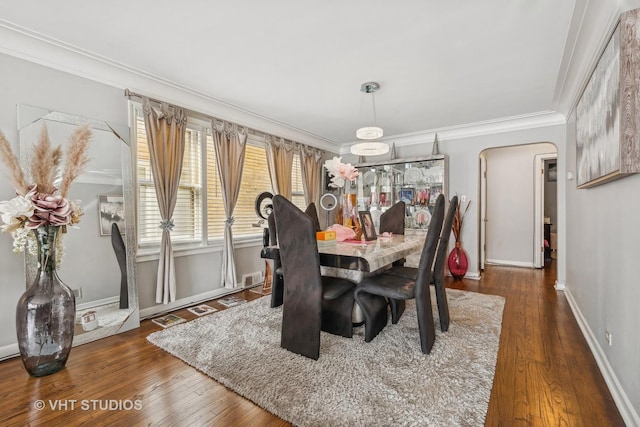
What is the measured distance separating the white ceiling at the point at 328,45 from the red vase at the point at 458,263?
2.18 m

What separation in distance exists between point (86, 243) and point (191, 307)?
1243 mm

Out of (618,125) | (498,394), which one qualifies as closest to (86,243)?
(498,394)

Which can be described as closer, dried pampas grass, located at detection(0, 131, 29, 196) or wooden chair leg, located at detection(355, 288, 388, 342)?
dried pampas grass, located at detection(0, 131, 29, 196)

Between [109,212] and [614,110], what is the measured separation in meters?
3.74

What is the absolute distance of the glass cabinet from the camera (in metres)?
4.73

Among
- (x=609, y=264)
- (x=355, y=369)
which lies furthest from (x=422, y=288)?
(x=609, y=264)

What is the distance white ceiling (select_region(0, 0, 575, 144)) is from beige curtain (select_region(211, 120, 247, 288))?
40 cm

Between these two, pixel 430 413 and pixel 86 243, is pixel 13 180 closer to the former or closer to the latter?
pixel 86 243

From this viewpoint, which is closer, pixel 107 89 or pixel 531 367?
pixel 531 367

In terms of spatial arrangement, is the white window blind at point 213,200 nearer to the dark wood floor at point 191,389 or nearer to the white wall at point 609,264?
the dark wood floor at point 191,389

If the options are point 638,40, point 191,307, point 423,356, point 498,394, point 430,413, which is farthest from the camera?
point 191,307

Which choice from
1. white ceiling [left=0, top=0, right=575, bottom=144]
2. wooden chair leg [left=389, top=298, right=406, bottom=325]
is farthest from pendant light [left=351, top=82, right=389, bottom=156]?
wooden chair leg [left=389, top=298, right=406, bottom=325]

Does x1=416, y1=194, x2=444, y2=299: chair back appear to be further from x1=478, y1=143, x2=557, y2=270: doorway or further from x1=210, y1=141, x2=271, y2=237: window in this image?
x1=478, y1=143, x2=557, y2=270: doorway

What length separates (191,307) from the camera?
3273 millimetres
